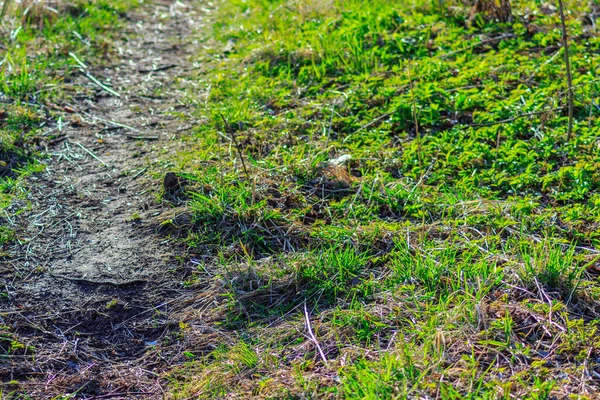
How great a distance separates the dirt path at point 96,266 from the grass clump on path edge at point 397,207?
0.20 metres

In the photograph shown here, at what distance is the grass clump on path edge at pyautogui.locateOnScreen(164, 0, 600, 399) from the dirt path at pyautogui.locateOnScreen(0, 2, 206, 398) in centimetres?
20

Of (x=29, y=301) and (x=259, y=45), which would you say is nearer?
(x=29, y=301)

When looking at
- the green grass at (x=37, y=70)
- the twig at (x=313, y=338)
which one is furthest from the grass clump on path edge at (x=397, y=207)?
the green grass at (x=37, y=70)

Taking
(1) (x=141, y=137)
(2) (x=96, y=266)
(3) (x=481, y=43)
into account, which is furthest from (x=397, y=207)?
(3) (x=481, y=43)

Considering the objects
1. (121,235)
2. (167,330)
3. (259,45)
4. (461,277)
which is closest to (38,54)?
(259,45)

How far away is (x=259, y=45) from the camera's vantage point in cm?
580

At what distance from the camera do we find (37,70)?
17.9 feet

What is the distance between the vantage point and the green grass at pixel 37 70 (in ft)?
14.8

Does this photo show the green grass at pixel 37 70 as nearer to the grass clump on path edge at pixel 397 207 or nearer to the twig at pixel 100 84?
the twig at pixel 100 84

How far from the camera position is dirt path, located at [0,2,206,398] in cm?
314

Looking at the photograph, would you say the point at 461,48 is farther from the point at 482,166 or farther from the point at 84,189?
the point at 84,189

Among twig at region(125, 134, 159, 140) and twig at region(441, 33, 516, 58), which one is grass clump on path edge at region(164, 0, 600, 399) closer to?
twig at region(441, 33, 516, 58)

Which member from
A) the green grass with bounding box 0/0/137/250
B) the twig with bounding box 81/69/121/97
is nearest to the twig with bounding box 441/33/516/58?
the twig with bounding box 81/69/121/97

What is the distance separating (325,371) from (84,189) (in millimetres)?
1974
